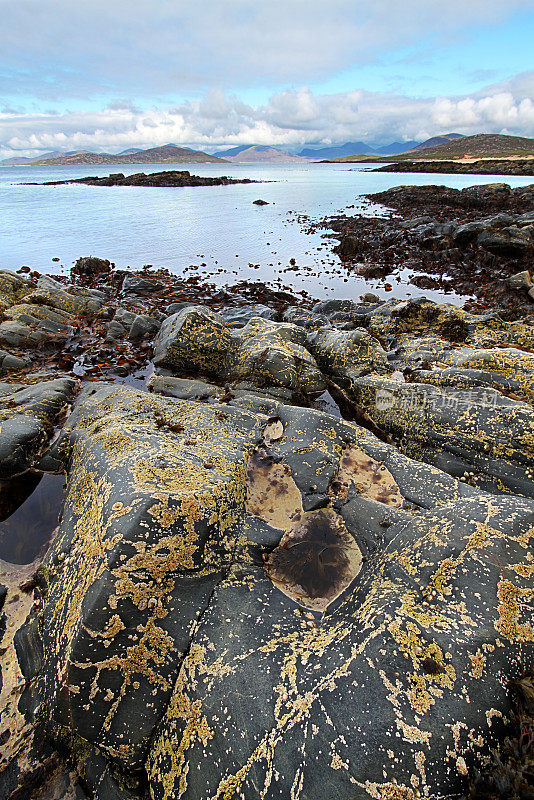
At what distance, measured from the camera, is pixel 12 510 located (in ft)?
15.8

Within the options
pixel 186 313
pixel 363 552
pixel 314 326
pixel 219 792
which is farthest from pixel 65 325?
pixel 219 792

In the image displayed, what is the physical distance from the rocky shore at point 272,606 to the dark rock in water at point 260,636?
13 mm

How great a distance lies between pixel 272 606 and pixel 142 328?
341 inches

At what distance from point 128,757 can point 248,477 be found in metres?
2.70

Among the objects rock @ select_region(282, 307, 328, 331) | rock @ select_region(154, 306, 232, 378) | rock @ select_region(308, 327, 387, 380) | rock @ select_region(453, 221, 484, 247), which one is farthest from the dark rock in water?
rock @ select_region(453, 221, 484, 247)

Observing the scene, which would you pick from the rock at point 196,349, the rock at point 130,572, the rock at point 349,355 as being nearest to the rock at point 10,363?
the rock at point 196,349

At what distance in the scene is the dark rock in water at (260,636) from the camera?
7.25 feet

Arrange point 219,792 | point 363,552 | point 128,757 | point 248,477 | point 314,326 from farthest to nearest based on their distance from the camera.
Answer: point 314,326
point 248,477
point 363,552
point 128,757
point 219,792

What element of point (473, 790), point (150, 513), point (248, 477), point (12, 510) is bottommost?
point (12, 510)

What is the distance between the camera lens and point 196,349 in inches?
314

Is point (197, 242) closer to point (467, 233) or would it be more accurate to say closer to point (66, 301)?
point (66, 301)

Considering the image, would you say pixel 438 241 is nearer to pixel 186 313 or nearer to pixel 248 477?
pixel 186 313

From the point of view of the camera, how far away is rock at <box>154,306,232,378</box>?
26.1 ft

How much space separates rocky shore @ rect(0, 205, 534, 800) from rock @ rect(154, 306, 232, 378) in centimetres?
229
